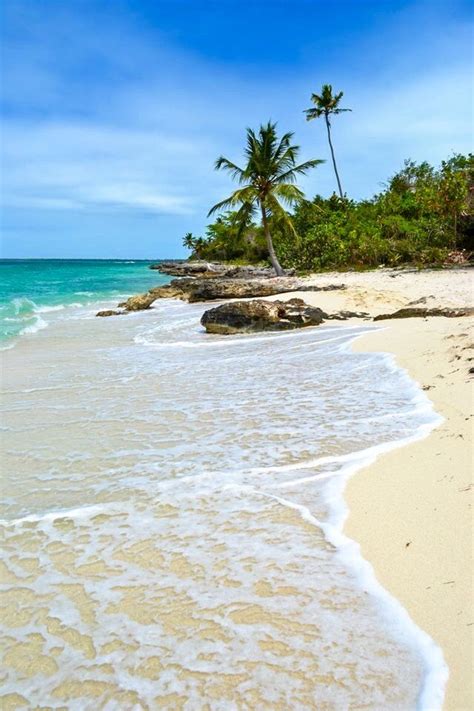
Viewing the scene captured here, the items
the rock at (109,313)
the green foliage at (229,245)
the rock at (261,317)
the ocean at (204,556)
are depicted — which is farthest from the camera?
the green foliage at (229,245)

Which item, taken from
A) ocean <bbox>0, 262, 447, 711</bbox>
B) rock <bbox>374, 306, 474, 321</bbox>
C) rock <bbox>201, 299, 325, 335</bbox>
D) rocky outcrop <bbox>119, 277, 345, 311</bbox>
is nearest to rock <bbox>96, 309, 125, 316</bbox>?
rocky outcrop <bbox>119, 277, 345, 311</bbox>

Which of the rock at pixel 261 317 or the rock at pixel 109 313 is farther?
the rock at pixel 109 313

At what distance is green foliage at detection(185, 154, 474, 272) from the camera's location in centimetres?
2264

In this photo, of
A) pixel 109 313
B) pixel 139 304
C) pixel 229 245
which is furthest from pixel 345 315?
pixel 229 245

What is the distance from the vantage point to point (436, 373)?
18.8 ft

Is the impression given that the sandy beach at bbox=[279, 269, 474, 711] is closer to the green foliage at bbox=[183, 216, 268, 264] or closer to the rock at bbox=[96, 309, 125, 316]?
the rock at bbox=[96, 309, 125, 316]

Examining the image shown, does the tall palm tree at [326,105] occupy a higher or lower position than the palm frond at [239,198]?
higher

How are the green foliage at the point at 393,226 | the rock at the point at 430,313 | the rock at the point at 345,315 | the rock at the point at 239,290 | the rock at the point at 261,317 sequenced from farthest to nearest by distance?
1. the green foliage at the point at 393,226
2. the rock at the point at 239,290
3. the rock at the point at 345,315
4. the rock at the point at 261,317
5. the rock at the point at 430,313

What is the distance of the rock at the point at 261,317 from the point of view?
1122 cm

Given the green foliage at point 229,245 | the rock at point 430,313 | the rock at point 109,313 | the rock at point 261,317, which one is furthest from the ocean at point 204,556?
the green foliage at point 229,245

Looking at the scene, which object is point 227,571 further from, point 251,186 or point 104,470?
point 251,186

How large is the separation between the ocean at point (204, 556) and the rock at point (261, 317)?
5231 millimetres

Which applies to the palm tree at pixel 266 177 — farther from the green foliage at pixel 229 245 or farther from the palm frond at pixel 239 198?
the green foliage at pixel 229 245

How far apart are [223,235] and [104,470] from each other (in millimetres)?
62795
